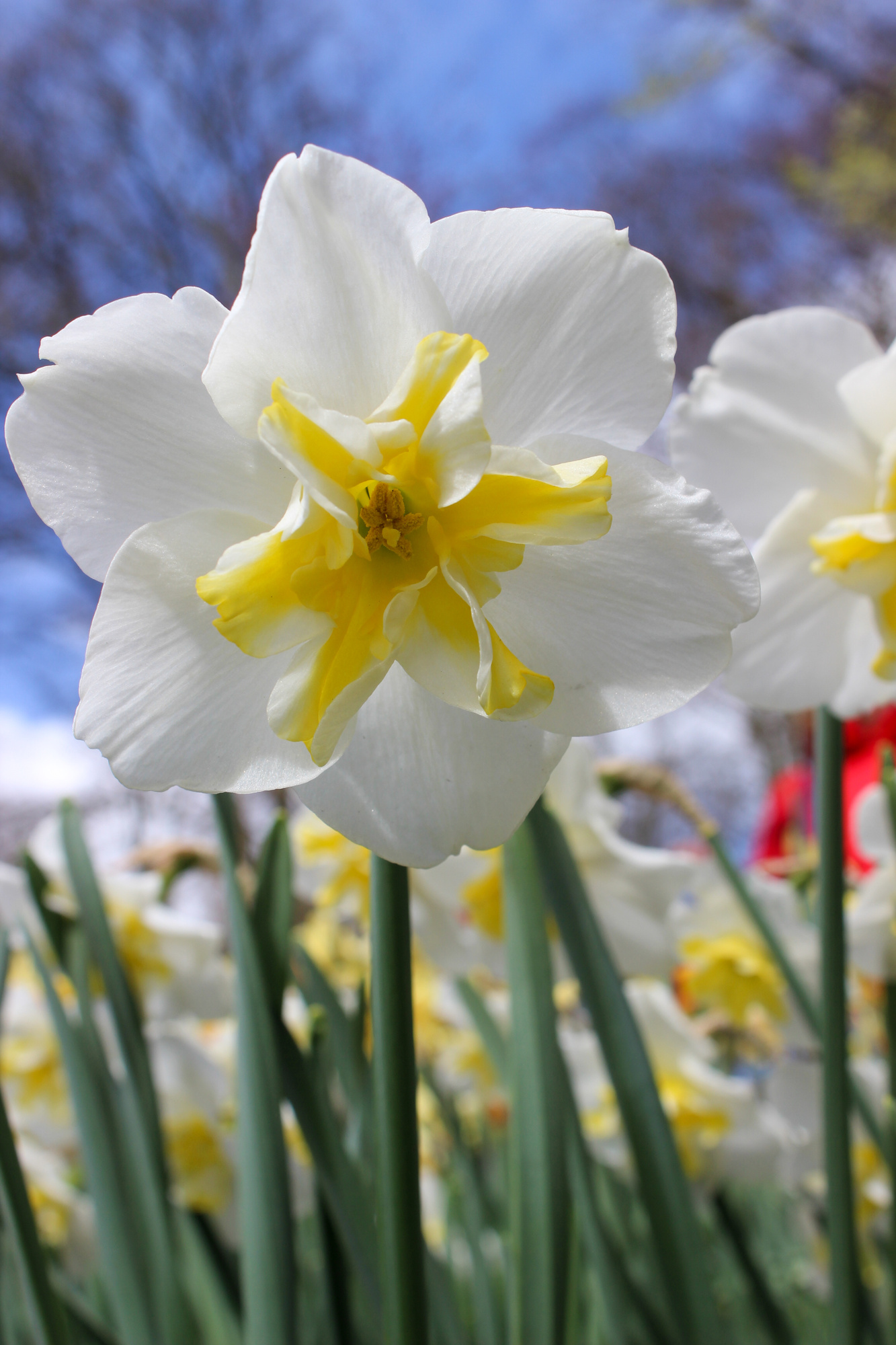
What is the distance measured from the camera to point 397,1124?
1.38 ft

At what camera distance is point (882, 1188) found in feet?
3.77

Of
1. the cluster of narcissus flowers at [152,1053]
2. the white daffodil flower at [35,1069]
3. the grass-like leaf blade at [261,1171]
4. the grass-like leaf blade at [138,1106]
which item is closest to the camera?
the grass-like leaf blade at [261,1171]

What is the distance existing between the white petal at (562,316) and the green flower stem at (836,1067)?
37cm

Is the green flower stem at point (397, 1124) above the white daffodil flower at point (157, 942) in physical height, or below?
above

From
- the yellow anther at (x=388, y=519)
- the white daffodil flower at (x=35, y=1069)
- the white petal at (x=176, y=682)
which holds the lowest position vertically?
the white daffodil flower at (x=35, y=1069)

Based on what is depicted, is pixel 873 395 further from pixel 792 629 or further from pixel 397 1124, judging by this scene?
pixel 397 1124

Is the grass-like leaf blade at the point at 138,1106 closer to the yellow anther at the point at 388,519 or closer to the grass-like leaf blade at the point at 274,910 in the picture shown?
the grass-like leaf blade at the point at 274,910

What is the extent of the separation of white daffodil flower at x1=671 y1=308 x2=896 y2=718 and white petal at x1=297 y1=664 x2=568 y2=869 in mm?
264

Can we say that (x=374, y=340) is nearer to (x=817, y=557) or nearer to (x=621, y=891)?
(x=817, y=557)

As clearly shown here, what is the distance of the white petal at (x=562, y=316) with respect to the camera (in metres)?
0.39

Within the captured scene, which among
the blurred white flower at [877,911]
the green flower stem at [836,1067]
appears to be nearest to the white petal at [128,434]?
the green flower stem at [836,1067]

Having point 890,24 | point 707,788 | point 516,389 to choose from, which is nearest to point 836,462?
point 516,389

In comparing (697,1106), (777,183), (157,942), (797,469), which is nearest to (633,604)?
(797,469)

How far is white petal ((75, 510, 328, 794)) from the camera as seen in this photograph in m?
0.38
